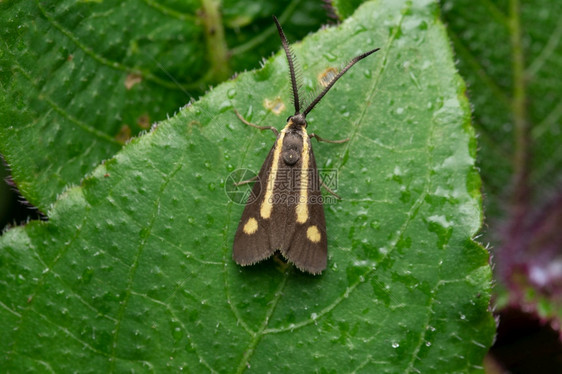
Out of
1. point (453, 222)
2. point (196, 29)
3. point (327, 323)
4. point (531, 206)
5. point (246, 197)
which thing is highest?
point (196, 29)

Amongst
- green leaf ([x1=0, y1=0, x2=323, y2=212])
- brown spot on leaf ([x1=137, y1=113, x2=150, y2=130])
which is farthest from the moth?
brown spot on leaf ([x1=137, y1=113, x2=150, y2=130])

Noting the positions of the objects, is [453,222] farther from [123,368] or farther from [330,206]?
[123,368]

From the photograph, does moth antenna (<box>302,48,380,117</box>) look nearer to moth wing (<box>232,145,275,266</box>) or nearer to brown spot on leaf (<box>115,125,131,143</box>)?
moth wing (<box>232,145,275,266</box>)

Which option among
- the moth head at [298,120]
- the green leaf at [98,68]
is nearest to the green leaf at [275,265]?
the moth head at [298,120]

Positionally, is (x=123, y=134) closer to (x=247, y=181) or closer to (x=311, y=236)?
(x=247, y=181)

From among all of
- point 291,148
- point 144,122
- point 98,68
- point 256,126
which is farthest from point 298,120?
point 98,68

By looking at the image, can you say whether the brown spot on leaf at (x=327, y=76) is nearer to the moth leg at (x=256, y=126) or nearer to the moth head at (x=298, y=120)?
the moth head at (x=298, y=120)

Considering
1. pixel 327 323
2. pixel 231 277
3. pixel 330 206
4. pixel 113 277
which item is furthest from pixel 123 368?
pixel 330 206
